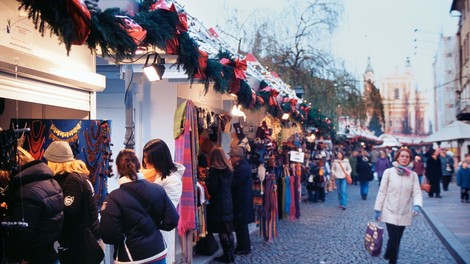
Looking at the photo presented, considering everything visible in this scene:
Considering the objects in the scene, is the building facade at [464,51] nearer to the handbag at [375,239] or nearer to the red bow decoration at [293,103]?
the red bow decoration at [293,103]

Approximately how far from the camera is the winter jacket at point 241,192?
8352mm

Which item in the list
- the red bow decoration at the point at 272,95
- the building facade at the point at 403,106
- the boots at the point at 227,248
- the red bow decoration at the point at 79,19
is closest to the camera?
the red bow decoration at the point at 79,19

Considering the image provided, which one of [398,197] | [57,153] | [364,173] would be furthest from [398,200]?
[364,173]

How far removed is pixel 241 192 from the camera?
845 centimetres

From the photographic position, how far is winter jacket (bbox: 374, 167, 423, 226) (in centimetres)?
714

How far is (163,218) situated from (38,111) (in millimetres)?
2382

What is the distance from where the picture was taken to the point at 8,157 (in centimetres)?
374

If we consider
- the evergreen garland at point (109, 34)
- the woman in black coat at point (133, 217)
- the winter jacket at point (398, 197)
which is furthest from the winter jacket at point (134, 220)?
the winter jacket at point (398, 197)

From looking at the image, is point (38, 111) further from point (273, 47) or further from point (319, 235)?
point (273, 47)

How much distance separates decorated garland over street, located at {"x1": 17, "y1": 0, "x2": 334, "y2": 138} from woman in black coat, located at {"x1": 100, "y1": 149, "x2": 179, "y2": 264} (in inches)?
36.8

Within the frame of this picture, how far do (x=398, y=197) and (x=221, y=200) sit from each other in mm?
2565

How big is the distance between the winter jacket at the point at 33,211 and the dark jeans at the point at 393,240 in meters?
4.91

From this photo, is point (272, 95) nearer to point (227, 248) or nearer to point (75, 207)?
point (227, 248)

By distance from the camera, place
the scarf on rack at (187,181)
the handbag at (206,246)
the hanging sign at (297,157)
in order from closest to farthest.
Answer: the scarf on rack at (187,181) < the handbag at (206,246) < the hanging sign at (297,157)
